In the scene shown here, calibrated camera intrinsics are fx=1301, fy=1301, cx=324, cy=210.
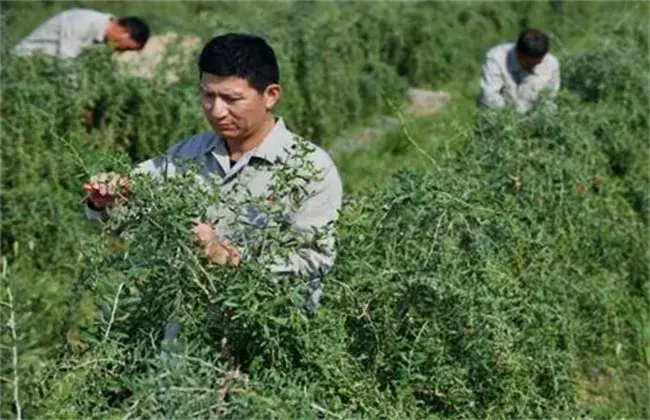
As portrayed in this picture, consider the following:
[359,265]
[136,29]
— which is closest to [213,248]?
[359,265]

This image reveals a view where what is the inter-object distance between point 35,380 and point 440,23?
722 centimetres

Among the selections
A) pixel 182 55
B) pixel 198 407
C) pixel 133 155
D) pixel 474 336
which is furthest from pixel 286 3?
pixel 198 407

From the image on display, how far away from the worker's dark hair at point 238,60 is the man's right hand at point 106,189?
421 millimetres

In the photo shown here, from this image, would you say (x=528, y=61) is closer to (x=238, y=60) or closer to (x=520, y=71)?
(x=520, y=71)

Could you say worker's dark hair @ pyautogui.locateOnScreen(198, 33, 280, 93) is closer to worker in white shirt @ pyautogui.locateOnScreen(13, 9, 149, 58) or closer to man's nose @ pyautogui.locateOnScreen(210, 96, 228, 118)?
man's nose @ pyautogui.locateOnScreen(210, 96, 228, 118)

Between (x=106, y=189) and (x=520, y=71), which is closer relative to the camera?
(x=106, y=189)

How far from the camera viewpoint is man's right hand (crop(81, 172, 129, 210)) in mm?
2951

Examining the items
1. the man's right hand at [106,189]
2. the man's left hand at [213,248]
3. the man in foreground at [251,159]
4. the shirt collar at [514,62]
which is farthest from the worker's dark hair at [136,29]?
the man's left hand at [213,248]

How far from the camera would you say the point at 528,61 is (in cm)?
705

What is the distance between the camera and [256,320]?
9.59 ft

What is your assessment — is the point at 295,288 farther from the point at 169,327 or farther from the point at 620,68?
the point at 620,68

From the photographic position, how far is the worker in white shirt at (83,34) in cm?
707

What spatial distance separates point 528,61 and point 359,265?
12.1 ft

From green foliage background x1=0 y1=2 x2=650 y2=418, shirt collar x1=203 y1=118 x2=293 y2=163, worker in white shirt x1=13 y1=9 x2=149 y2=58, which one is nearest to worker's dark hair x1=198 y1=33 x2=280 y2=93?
shirt collar x1=203 y1=118 x2=293 y2=163
